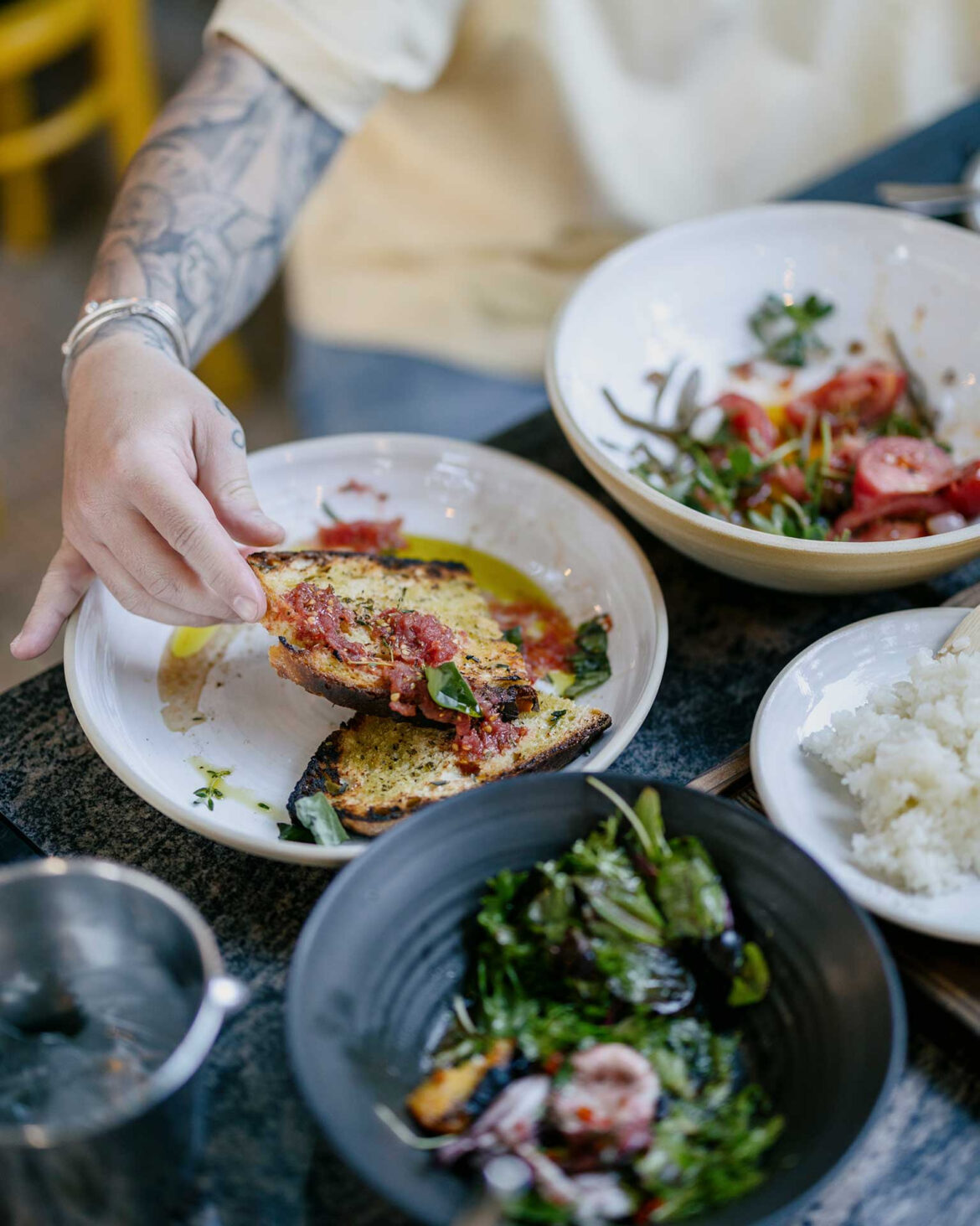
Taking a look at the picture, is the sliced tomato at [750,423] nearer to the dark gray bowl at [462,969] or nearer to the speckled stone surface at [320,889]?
the speckled stone surface at [320,889]

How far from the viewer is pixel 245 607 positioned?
4.41ft

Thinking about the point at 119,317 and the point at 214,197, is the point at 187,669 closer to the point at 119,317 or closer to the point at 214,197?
the point at 119,317

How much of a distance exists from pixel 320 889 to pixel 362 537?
626 millimetres

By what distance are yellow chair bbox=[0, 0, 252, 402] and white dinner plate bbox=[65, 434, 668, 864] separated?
183cm

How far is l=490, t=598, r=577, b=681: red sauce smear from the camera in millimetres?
1532

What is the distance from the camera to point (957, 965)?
3.65 feet

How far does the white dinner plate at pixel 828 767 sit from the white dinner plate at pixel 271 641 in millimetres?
168

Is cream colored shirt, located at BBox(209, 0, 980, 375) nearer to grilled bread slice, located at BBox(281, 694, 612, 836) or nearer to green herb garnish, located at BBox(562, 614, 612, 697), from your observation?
green herb garnish, located at BBox(562, 614, 612, 697)

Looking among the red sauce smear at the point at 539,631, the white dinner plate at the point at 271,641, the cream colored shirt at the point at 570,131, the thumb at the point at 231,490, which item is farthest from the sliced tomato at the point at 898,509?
the cream colored shirt at the point at 570,131

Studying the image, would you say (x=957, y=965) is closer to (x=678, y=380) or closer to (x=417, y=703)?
(x=417, y=703)

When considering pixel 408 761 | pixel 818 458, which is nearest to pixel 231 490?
pixel 408 761

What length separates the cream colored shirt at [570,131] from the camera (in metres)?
2.34

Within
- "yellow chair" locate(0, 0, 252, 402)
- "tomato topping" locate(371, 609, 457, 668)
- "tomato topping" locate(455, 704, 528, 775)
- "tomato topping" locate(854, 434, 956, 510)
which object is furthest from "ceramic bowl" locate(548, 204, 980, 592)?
"yellow chair" locate(0, 0, 252, 402)

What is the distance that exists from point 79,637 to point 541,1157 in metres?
0.89
